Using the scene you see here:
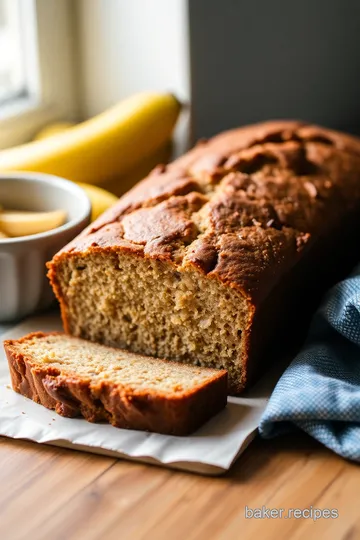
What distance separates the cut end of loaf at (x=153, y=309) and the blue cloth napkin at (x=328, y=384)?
17 centimetres

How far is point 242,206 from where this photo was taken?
2086 mm

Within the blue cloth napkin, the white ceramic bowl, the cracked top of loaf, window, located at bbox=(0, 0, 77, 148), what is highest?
window, located at bbox=(0, 0, 77, 148)

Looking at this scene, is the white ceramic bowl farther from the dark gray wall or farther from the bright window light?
the dark gray wall

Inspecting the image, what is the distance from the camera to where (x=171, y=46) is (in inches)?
115

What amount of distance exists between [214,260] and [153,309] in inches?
7.7

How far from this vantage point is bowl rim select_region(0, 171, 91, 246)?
6.89 feet

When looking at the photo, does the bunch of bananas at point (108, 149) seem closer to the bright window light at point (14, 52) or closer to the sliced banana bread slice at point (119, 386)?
the bright window light at point (14, 52)

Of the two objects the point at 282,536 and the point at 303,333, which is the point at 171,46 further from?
the point at 282,536

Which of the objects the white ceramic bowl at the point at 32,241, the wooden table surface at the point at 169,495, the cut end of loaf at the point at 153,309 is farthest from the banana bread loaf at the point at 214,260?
the wooden table surface at the point at 169,495

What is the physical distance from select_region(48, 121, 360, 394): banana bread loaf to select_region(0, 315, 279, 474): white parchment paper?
0.50 ft

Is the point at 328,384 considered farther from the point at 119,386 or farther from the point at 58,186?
the point at 58,186

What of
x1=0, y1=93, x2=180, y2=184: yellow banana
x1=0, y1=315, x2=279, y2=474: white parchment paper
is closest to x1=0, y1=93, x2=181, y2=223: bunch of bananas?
x1=0, y1=93, x2=180, y2=184: yellow banana

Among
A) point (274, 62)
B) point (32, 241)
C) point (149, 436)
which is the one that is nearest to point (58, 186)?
point (32, 241)

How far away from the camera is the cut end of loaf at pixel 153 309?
187 centimetres
